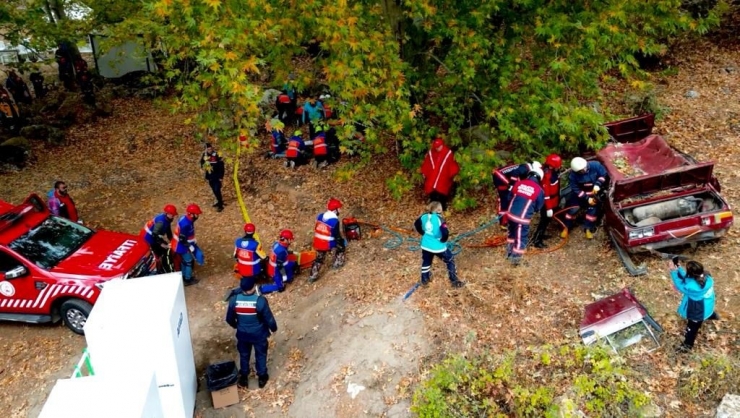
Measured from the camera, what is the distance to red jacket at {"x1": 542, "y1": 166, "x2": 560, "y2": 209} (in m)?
8.84

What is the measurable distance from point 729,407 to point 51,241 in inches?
389

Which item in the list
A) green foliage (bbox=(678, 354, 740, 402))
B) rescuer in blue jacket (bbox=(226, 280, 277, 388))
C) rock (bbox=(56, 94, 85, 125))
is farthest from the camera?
rock (bbox=(56, 94, 85, 125))

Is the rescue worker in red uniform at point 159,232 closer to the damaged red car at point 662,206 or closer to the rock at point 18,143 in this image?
the damaged red car at point 662,206

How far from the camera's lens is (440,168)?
10.6 meters

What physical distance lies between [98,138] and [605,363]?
15.9m

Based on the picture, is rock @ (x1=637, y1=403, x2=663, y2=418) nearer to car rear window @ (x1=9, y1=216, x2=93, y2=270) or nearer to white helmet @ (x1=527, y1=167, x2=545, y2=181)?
white helmet @ (x1=527, y1=167, x2=545, y2=181)

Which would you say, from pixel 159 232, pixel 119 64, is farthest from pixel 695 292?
pixel 119 64

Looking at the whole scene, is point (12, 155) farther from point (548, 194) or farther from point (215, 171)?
point (548, 194)

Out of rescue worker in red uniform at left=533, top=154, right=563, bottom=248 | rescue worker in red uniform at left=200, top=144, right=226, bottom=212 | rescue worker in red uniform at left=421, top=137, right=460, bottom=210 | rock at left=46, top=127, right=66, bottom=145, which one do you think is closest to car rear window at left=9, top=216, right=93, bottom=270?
rescue worker in red uniform at left=200, top=144, right=226, bottom=212

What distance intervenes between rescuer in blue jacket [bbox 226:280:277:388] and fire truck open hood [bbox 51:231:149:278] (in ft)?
9.13

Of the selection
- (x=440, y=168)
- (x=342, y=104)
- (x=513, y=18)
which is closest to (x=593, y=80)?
(x=513, y=18)

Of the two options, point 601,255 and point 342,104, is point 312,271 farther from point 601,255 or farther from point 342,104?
point 601,255

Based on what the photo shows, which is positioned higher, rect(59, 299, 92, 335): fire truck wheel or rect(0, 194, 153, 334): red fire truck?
rect(0, 194, 153, 334): red fire truck

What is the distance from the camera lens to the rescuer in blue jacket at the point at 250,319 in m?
6.89
